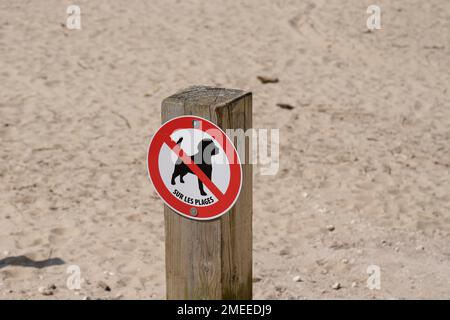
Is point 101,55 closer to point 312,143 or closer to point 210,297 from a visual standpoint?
point 312,143

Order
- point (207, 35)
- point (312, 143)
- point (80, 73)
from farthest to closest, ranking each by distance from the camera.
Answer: point (207, 35)
point (80, 73)
point (312, 143)

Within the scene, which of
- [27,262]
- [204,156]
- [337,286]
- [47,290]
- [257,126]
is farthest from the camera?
[257,126]

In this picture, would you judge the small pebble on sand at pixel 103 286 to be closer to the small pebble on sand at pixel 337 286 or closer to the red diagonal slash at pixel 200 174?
the small pebble on sand at pixel 337 286

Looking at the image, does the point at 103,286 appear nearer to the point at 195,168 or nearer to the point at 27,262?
the point at 27,262

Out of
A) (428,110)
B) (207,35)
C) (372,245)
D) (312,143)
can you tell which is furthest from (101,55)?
(372,245)

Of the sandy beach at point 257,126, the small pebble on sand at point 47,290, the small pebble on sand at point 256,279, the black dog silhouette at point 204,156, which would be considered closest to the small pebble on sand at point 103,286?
the sandy beach at point 257,126

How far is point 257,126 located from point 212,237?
4.75m

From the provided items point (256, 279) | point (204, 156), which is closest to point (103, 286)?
point (256, 279)

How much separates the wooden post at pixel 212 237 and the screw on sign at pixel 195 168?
0.03m

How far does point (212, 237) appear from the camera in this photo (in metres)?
2.53

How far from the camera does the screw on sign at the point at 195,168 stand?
2.46 meters

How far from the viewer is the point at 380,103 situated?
26.0ft

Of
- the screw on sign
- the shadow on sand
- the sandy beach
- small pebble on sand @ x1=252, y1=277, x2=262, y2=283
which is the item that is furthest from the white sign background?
the shadow on sand

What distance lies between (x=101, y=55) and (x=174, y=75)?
992mm
